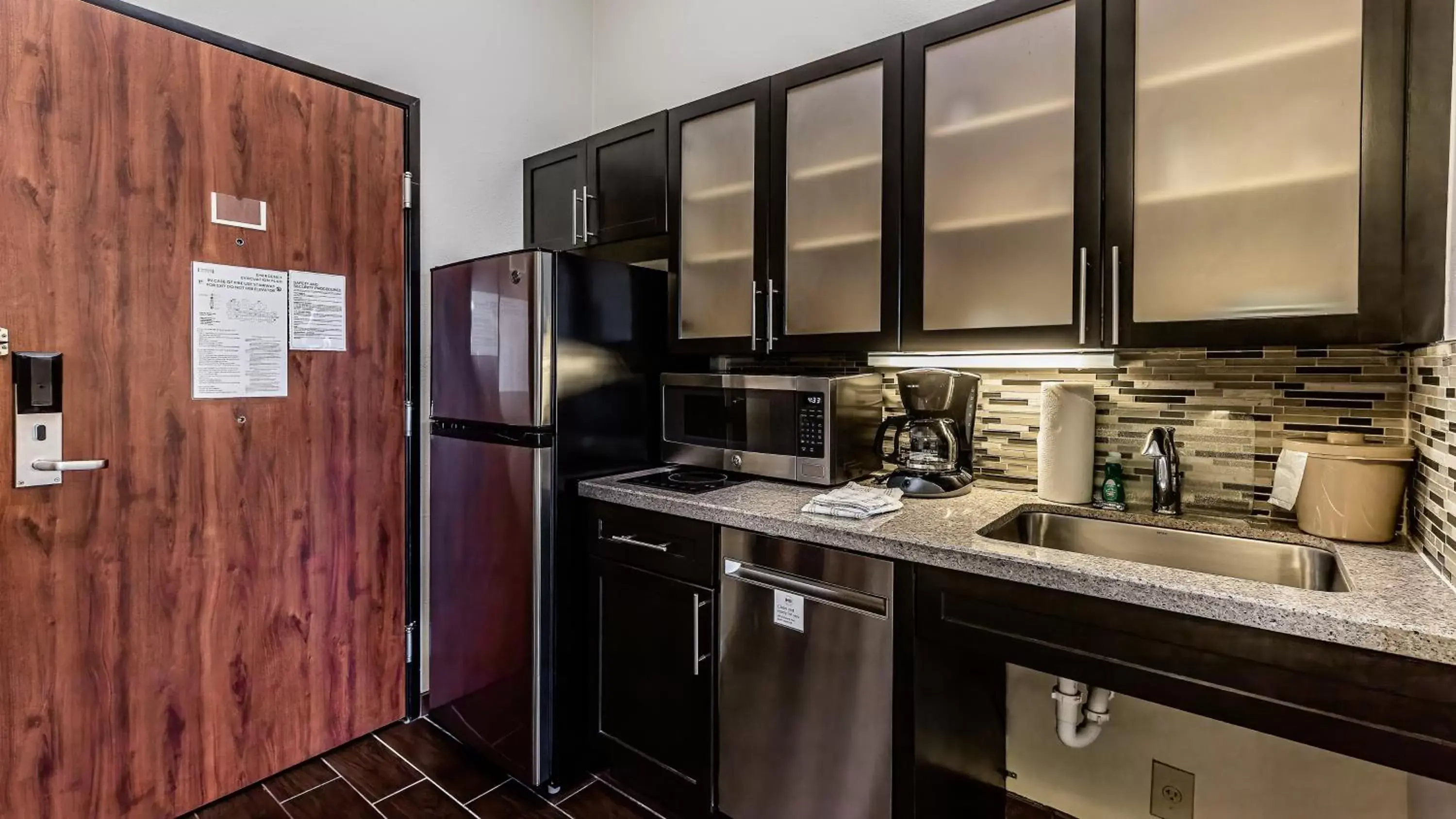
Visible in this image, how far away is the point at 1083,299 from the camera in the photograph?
1453 mm

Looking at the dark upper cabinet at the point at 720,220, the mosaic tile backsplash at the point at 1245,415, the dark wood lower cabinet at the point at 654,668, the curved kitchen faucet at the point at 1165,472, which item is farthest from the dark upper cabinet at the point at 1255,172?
the dark wood lower cabinet at the point at 654,668

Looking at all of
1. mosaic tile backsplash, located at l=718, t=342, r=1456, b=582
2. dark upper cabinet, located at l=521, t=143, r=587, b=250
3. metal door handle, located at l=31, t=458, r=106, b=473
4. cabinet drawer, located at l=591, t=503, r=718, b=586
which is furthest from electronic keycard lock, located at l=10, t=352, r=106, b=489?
mosaic tile backsplash, located at l=718, t=342, r=1456, b=582

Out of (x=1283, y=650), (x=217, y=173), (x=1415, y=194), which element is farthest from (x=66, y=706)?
(x=1415, y=194)

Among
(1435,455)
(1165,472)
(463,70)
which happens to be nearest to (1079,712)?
(1165,472)

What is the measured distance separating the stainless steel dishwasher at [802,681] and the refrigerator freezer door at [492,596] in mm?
588

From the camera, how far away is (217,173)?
1.85 metres

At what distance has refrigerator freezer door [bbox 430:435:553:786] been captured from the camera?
1.89 metres

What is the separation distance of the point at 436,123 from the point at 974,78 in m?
1.90

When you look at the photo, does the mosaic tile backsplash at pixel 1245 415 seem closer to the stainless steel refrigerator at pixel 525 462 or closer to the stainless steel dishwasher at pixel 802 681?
the stainless steel dishwasher at pixel 802 681

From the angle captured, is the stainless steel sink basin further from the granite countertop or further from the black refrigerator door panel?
the black refrigerator door panel

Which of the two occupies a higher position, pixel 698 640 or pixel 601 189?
pixel 601 189

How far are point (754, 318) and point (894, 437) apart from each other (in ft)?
1.93

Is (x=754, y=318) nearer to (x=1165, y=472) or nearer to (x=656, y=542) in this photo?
(x=656, y=542)

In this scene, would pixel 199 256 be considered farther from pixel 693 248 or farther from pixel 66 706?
pixel 693 248
